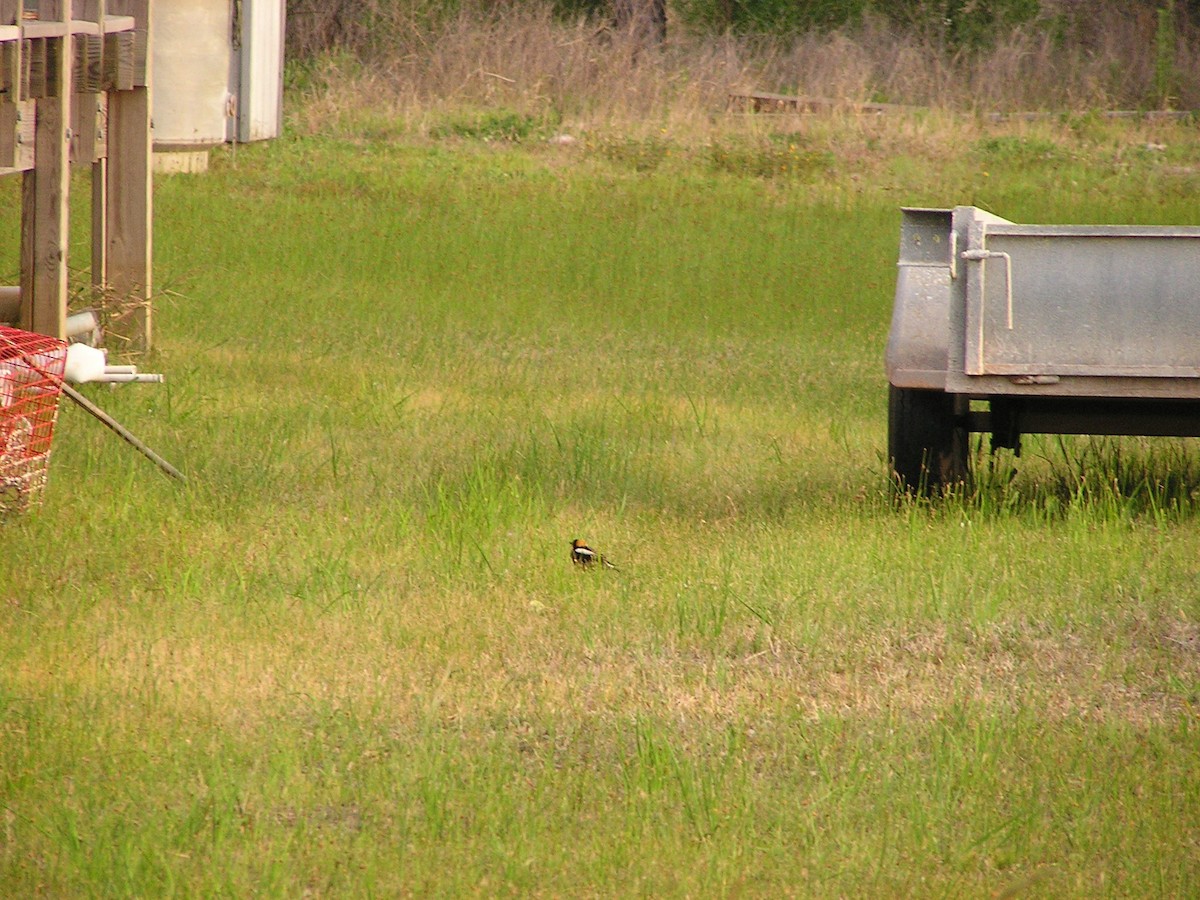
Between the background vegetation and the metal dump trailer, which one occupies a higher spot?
the metal dump trailer

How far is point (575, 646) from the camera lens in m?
5.36

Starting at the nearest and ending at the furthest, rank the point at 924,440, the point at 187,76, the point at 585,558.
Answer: the point at 585,558 < the point at 924,440 < the point at 187,76

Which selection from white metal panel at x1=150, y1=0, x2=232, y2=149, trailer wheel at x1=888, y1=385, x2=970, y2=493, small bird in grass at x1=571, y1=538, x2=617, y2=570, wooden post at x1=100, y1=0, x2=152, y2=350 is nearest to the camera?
small bird in grass at x1=571, y1=538, x2=617, y2=570

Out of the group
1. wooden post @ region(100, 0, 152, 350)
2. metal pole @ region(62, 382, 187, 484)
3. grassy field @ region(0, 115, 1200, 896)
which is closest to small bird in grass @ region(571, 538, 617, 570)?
grassy field @ region(0, 115, 1200, 896)

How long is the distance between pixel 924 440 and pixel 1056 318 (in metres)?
0.82

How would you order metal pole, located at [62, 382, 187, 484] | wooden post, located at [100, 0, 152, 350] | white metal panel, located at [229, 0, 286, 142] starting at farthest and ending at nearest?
white metal panel, located at [229, 0, 286, 142] → wooden post, located at [100, 0, 152, 350] → metal pole, located at [62, 382, 187, 484]

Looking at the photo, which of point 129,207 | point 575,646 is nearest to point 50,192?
point 129,207

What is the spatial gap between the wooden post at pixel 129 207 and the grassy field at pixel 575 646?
0.51m

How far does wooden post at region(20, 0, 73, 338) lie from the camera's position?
8758 millimetres

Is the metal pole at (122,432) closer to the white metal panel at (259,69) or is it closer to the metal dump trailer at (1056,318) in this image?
the metal dump trailer at (1056,318)

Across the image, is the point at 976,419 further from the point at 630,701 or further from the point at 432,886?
the point at 432,886

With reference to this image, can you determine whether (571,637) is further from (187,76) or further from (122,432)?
(187,76)

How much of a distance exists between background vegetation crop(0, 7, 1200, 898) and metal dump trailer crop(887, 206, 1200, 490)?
0.61 meters

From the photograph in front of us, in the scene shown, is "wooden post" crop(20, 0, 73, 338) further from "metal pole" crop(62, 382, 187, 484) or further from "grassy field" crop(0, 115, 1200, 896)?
"metal pole" crop(62, 382, 187, 484)
